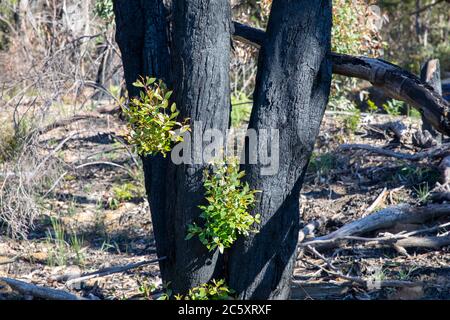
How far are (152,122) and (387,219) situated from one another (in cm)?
349

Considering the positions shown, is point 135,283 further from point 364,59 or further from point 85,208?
point 364,59

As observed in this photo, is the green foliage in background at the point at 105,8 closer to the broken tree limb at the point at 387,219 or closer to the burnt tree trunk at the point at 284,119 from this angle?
the broken tree limb at the point at 387,219

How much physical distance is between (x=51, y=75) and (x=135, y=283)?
2.68 metres

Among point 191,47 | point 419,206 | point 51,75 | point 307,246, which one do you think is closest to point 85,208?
point 51,75

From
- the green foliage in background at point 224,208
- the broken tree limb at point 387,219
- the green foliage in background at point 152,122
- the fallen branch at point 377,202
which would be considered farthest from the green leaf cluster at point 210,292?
the fallen branch at point 377,202

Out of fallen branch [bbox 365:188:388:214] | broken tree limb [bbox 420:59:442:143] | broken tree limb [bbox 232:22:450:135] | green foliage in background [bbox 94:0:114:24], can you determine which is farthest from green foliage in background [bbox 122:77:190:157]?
broken tree limb [bbox 420:59:442:143]

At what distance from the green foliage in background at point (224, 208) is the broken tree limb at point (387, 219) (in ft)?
8.07

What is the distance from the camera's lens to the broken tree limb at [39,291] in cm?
613

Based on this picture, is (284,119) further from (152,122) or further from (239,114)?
(239,114)

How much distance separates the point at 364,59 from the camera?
5.07 m

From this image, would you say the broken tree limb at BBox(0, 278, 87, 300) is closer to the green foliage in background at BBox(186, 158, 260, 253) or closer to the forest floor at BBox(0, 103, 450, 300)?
the forest floor at BBox(0, 103, 450, 300)

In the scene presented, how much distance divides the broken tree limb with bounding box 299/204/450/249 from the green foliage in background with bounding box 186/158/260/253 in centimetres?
246

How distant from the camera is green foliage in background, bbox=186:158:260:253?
4883mm

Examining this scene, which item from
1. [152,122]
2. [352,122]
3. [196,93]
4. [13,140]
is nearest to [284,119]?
[196,93]
